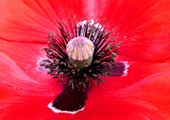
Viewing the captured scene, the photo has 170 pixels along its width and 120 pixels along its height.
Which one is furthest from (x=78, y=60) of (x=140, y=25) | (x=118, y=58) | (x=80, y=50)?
(x=140, y=25)

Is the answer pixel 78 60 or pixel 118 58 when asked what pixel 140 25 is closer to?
pixel 118 58

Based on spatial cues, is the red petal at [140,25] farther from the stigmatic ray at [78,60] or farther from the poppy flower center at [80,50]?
the poppy flower center at [80,50]

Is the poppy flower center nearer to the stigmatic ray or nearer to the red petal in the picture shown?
the stigmatic ray

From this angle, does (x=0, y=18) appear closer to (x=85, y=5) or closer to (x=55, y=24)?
(x=55, y=24)

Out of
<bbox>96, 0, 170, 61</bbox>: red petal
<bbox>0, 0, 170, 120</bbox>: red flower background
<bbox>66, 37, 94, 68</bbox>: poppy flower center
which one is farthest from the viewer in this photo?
<bbox>96, 0, 170, 61</bbox>: red petal

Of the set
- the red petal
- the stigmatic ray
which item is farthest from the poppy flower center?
the red petal

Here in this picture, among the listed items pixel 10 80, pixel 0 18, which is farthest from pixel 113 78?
pixel 0 18
